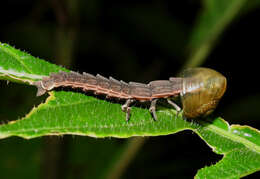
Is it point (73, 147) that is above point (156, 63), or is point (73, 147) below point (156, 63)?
below

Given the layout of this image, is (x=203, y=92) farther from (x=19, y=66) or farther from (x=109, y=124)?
(x=19, y=66)

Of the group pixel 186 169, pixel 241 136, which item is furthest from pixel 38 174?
pixel 241 136

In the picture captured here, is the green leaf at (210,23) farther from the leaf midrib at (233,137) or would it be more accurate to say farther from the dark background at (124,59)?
the leaf midrib at (233,137)

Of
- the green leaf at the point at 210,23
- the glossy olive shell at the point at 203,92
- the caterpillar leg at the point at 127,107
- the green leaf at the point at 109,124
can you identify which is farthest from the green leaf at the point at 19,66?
the green leaf at the point at 210,23

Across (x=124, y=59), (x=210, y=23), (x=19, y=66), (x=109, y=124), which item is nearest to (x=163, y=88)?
(x=109, y=124)

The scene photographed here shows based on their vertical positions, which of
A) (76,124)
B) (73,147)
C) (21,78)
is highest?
(73,147)

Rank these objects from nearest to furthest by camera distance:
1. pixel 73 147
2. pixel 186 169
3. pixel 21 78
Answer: pixel 21 78 → pixel 186 169 → pixel 73 147

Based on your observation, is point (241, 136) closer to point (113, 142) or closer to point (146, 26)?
point (113, 142)

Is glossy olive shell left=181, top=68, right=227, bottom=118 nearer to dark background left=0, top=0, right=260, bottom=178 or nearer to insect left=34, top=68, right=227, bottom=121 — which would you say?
insect left=34, top=68, right=227, bottom=121
